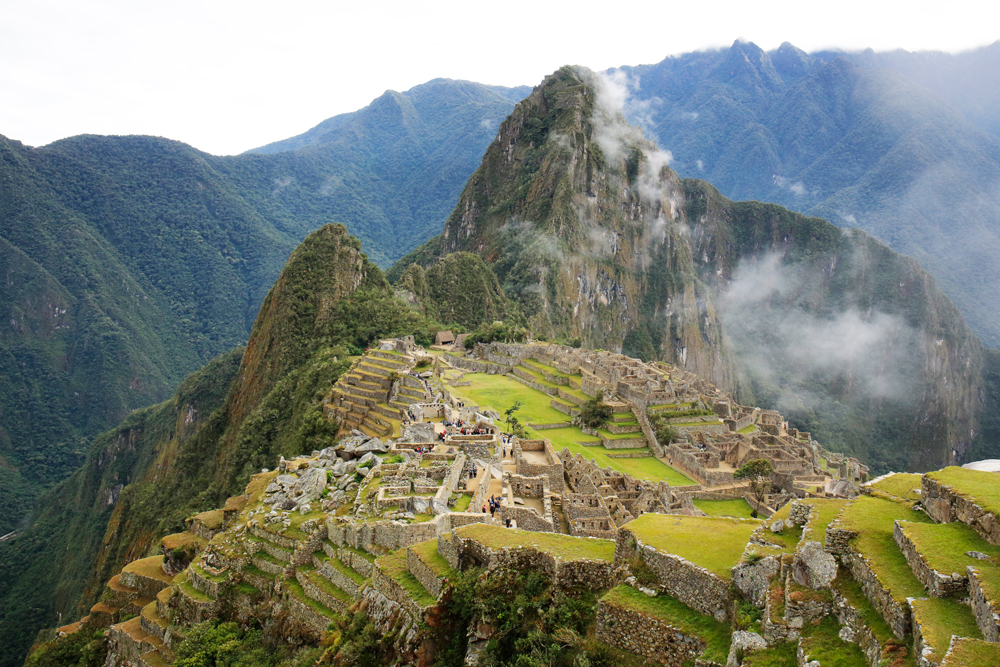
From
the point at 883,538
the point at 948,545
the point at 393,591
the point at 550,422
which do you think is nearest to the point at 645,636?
the point at 883,538

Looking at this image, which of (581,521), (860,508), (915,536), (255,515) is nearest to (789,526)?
(860,508)

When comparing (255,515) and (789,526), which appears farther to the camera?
(255,515)

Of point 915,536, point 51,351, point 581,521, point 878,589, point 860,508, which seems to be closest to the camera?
point 878,589

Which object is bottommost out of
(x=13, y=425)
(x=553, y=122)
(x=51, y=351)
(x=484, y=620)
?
(x=13, y=425)

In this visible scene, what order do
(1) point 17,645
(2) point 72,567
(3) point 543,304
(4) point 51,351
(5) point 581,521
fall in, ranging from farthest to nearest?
(4) point 51,351, (3) point 543,304, (2) point 72,567, (1) point 17,645, (5) point 581,521

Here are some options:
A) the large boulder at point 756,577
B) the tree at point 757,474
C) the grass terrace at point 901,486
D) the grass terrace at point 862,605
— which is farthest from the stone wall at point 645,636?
the tree at point 757,474

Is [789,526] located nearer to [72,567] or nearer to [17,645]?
[17,645]
